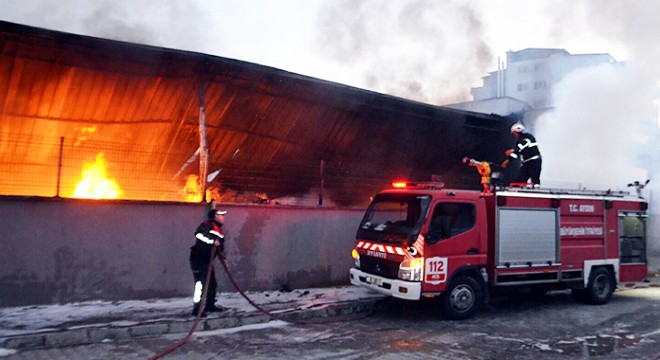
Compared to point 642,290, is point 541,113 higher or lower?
higher

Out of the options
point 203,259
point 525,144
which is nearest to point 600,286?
point 525,144

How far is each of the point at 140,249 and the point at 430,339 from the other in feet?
17.4

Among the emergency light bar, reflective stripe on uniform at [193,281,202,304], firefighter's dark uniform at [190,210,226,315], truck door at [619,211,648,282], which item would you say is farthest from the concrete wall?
truck door at [619,211,648,282]

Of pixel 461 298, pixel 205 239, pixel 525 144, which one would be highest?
pixel 525 144

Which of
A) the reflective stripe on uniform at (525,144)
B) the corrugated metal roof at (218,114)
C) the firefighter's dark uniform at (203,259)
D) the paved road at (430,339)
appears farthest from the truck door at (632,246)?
the firefighter's dark uniform at (203,259)

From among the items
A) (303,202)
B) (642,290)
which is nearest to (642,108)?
(642,290)

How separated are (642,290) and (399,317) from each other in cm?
709

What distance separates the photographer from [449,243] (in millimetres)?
8172

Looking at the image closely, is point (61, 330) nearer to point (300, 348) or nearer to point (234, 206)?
point (300, 348)

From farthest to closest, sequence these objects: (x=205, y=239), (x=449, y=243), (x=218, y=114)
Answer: (x=218, y=114) → (x=449, y=243) → (x=205, y=239)

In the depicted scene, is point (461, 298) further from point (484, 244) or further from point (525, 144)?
point (525, 144)

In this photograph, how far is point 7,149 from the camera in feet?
32.4

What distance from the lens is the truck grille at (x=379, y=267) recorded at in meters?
8.05

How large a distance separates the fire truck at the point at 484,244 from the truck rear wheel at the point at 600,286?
0.02 meters
